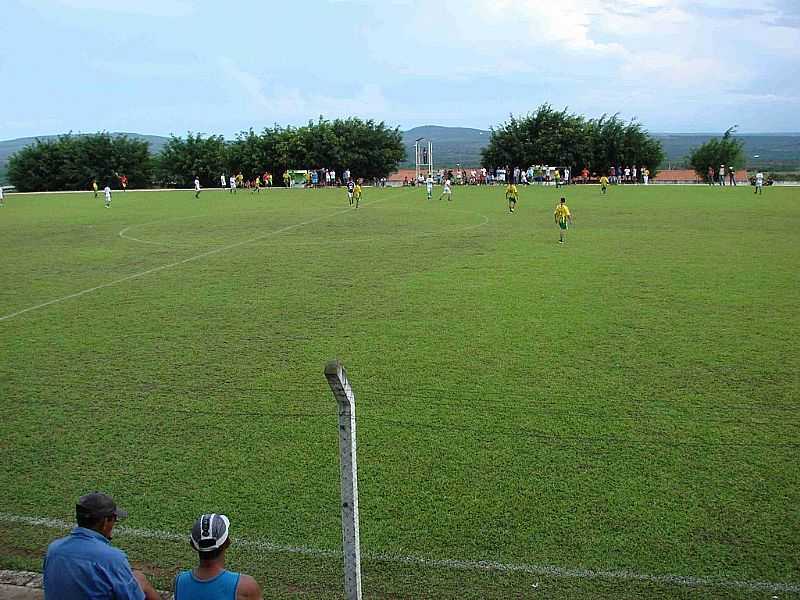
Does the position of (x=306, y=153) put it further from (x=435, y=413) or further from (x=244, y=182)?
(x=435, y=413)

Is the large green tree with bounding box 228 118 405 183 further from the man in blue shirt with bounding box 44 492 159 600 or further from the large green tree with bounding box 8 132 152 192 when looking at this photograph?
the man in blue shirt with bounding box 44 492 159 600

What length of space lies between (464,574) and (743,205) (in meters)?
38.3

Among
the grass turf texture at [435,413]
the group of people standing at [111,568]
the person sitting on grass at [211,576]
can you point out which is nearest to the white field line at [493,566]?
the grass turf texture at [435,413]

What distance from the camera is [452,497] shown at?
7883mm

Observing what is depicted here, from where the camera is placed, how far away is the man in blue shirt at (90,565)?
472 cm

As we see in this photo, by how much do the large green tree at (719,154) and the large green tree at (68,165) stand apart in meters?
53.8

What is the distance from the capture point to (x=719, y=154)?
80.2m

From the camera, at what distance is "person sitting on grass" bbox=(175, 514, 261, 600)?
448cm

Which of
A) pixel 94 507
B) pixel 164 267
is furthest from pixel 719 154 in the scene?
pixel 94 507

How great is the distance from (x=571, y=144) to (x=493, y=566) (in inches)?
2795

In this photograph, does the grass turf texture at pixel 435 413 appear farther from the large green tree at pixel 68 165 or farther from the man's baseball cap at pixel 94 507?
the large green tree at pixel 68 165

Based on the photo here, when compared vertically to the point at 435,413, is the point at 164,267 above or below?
above

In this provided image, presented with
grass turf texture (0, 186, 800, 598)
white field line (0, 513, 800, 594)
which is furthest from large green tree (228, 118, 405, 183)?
white field line (0, 513, 800, 594)

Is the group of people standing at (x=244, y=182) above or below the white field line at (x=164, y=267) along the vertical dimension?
above
